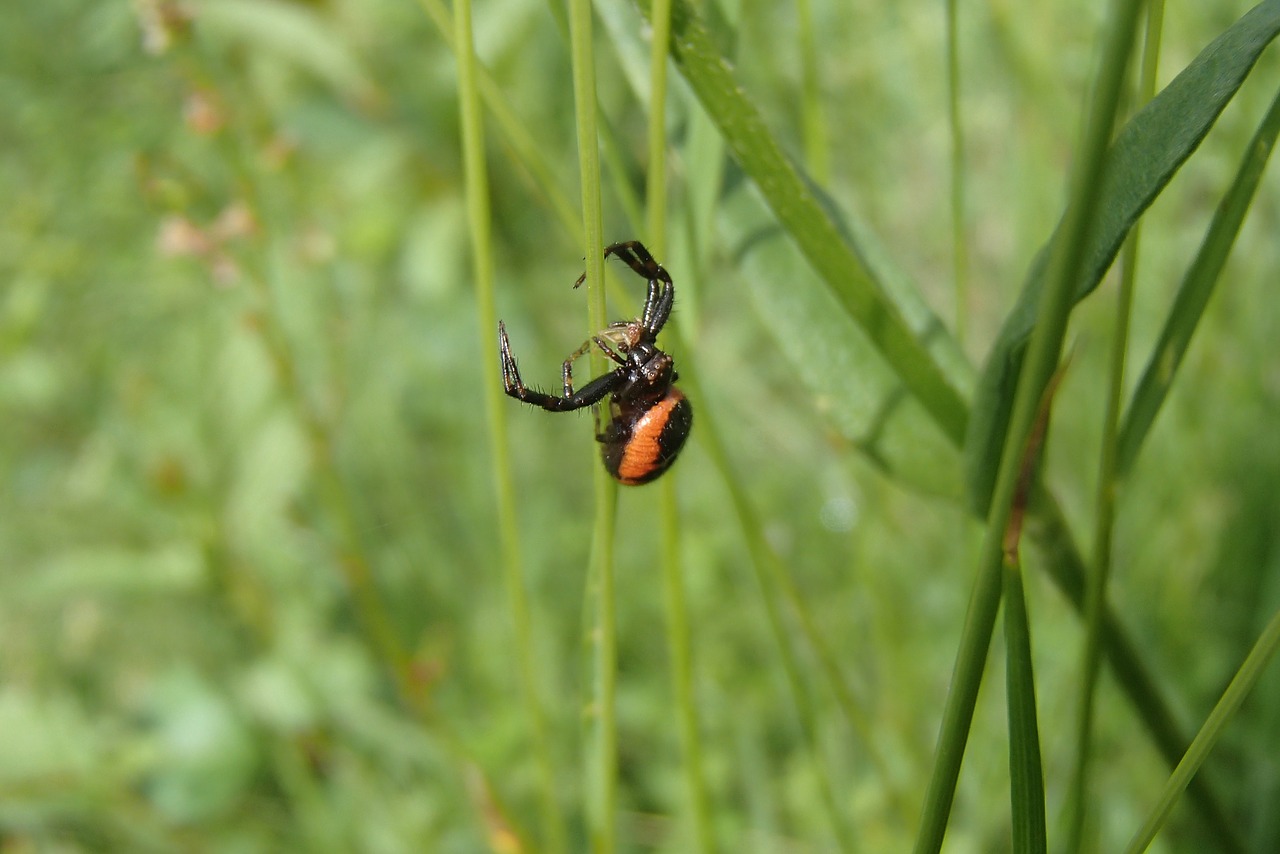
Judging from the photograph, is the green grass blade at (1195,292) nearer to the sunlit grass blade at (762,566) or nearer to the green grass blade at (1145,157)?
the green grass blade at (1145,157)

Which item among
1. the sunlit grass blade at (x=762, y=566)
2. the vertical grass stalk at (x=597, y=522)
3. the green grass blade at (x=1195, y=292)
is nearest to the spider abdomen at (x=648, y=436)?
the sunlit grass blade at (x=762, y=566)

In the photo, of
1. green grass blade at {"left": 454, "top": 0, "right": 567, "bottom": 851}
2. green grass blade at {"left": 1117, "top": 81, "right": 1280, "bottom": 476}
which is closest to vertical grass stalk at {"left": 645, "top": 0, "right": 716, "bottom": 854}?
green grass blade at {"left": 454, "top": 0, "right": 567, "bottom": 851}

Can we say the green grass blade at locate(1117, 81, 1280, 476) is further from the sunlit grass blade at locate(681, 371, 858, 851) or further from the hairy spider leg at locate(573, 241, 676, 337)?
the hairy spider leg at locate(573, 241, 676, 337)

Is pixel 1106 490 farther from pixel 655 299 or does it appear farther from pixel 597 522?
pixel 655 299

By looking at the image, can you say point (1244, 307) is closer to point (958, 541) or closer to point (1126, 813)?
point (958, 541)

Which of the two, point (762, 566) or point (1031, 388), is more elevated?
point (762, 566)

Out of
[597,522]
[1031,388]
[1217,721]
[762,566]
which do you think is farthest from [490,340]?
[1217,721]
